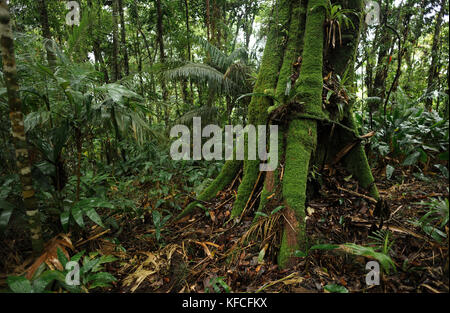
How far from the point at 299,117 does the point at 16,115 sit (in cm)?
268

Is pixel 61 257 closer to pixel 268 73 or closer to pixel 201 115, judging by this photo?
pixel 268 73

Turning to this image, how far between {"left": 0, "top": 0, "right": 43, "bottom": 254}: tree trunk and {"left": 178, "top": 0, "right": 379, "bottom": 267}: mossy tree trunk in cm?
163

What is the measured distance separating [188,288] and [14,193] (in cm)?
209

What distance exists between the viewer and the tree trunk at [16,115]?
1.77 m

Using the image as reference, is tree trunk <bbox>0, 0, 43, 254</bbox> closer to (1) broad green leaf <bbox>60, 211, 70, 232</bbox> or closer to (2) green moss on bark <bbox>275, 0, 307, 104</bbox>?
(1) broad green leaf <bbox>60, 211, 70, 232</bbox>

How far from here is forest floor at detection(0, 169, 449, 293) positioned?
1.73 m

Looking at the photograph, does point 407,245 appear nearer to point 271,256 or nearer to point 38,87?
point 271,256

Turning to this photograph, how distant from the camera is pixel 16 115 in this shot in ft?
6.06

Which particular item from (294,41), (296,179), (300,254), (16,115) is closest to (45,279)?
(16,115)

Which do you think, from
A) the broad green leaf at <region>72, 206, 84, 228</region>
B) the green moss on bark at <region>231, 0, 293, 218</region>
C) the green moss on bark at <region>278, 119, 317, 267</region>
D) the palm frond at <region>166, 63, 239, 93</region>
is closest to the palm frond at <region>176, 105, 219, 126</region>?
the palm frond at <region>166, 63, 239, 93</region>

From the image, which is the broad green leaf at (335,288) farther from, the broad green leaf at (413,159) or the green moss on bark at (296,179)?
the broad green leaf at (413,159)

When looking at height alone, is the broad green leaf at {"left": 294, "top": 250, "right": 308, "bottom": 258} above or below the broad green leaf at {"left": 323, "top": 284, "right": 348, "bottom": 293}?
above
